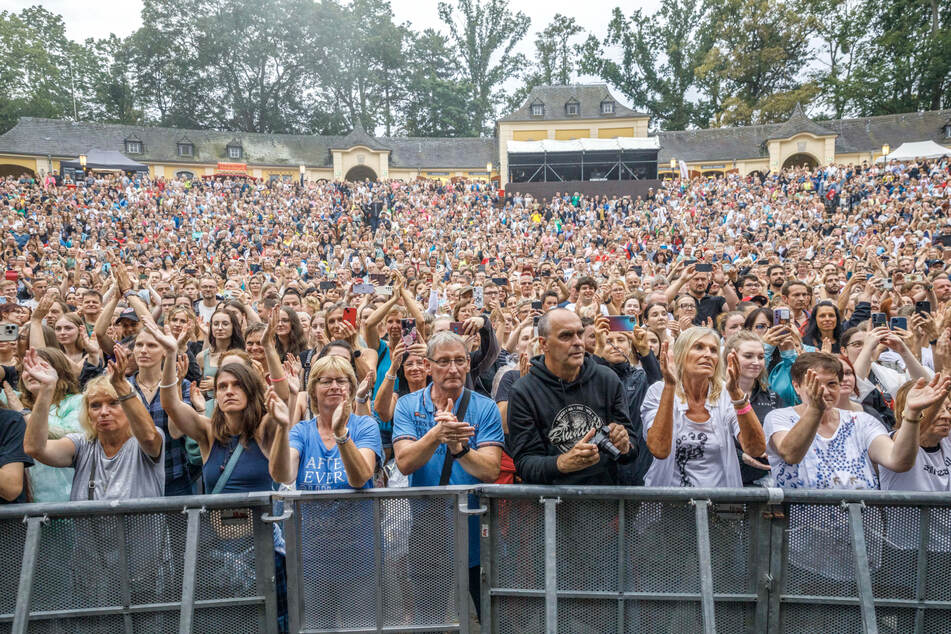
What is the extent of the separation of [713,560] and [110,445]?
3209 mm

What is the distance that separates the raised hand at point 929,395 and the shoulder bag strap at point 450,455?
2.24 metres

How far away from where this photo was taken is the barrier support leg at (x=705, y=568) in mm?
2809

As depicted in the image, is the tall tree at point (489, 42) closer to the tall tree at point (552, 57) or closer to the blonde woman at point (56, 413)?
the tall tree at point (552, 57)

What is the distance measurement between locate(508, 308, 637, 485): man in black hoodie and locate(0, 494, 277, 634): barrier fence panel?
1304 mm

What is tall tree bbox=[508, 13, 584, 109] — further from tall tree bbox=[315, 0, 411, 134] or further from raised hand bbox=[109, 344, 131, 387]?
raised hand bbox=[109, 344, 131, 387]

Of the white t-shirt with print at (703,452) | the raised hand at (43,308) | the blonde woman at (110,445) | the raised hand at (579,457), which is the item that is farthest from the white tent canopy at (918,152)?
the blonde woman at (110,445)

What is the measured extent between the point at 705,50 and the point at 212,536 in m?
65.0

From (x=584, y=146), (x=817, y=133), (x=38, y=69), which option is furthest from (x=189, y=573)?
(x=38, y=69)

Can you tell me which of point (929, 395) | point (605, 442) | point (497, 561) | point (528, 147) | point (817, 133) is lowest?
point (497, 561)

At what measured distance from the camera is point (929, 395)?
3020 millimetres

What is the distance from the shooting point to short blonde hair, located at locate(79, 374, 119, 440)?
330cm

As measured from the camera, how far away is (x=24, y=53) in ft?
175

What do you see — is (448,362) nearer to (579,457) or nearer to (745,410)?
(579,457)

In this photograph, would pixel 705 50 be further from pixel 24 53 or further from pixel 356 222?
pixel 24 53
